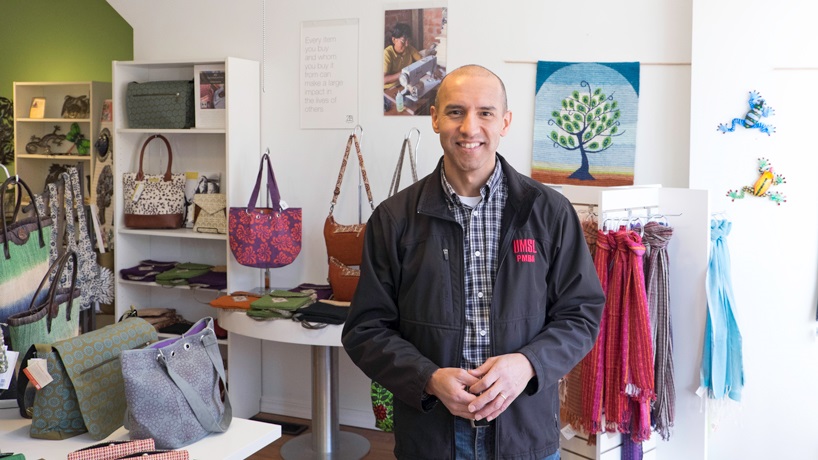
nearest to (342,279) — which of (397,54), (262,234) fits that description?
(262,234)

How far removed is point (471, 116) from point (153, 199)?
10.7 ft

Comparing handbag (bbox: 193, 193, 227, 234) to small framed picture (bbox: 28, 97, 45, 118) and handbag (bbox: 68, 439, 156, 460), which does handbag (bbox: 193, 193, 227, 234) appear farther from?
small framed picture (bbox: 28, 97, 45, 118)

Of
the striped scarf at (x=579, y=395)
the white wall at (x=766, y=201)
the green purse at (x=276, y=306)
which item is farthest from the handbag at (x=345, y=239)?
the white wall at (x=766, y=201)

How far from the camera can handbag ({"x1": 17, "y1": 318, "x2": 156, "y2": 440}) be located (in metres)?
2.30

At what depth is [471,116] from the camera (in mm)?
1992

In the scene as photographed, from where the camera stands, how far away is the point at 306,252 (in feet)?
15.7

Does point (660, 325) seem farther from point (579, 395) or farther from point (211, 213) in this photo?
point (211, 213)

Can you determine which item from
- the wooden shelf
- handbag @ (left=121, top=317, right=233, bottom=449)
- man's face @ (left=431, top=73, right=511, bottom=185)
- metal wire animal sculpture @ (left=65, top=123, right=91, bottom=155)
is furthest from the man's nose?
metal wire animal sculpture @ (left=65, top=123, right=91, bottom=155)

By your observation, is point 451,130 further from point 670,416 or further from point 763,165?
point 763,165

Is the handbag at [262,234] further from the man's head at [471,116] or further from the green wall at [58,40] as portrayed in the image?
the green wall at [58,40]

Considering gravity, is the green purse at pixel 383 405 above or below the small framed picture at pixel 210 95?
below

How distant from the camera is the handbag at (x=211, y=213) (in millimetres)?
4703

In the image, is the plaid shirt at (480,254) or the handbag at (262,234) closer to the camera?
the plaid shirt at (480,254)

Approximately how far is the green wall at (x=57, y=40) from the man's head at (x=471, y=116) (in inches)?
245
